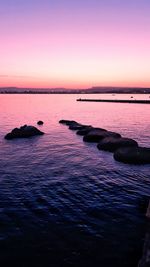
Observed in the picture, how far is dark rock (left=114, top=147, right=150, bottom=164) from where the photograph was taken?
77.5ft

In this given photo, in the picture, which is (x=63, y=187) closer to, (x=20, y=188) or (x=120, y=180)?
(x=20, y=188)

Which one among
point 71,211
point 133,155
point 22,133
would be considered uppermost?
point 22,133

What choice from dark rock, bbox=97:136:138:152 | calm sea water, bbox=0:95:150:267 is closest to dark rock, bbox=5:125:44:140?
calm sea water, bbox=0:95:150:267

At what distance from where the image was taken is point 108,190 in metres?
17.6

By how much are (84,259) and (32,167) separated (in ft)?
42.8

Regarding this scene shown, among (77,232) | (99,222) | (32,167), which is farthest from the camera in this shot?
(32,167)

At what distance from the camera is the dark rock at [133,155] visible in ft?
77.5

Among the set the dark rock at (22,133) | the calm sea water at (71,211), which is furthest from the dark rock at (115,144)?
the dark rock at (22,133)

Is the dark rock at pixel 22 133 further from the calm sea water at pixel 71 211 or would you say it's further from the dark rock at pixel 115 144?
the dark rock at pixel 115 144

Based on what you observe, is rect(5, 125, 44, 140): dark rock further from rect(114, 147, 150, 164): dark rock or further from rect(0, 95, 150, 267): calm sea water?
rect(114, 147, 150, 164): dark rock

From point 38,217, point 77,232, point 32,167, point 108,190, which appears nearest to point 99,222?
point 77,232

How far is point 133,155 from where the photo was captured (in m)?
23.9

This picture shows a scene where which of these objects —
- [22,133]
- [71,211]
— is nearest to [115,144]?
[22,133]

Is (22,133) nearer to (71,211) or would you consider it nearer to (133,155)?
(133,155)
